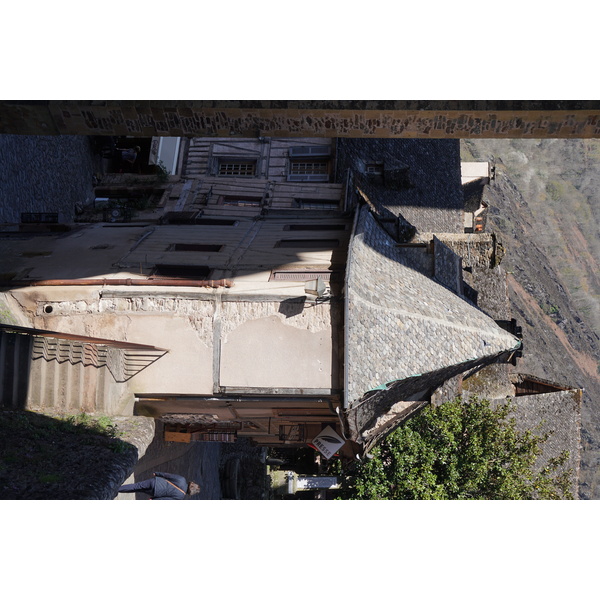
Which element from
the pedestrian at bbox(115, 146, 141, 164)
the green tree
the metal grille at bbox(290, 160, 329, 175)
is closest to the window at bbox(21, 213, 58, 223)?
the pedestrian at bbox(115, 146, 141, 164)

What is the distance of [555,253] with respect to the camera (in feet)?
141

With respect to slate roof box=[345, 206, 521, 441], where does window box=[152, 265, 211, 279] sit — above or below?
above

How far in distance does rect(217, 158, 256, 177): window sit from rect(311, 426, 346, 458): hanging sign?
1069 cm

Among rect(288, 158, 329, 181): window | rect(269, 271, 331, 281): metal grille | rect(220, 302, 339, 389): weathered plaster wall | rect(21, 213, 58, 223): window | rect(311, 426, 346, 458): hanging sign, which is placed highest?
rect(288, 158, 329, 181): window

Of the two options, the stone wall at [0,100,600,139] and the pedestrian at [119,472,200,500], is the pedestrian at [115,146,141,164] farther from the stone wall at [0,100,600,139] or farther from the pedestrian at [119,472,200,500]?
the pedestrian at [119,472,200,500]

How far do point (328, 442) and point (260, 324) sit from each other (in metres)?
3.49

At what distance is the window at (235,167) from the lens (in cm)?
2252

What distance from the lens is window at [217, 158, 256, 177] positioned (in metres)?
22.5

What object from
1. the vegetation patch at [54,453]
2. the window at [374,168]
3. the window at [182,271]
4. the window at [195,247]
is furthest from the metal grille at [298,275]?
the window at [374,168]

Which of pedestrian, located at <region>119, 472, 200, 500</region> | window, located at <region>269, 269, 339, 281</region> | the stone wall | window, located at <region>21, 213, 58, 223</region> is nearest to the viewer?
the stone wall

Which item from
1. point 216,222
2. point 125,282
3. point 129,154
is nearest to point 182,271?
point 125,282

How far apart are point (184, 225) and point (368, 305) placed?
254 inches

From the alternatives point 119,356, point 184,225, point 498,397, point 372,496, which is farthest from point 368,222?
point 498,397

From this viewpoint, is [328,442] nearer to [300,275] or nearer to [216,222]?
[300,275]
